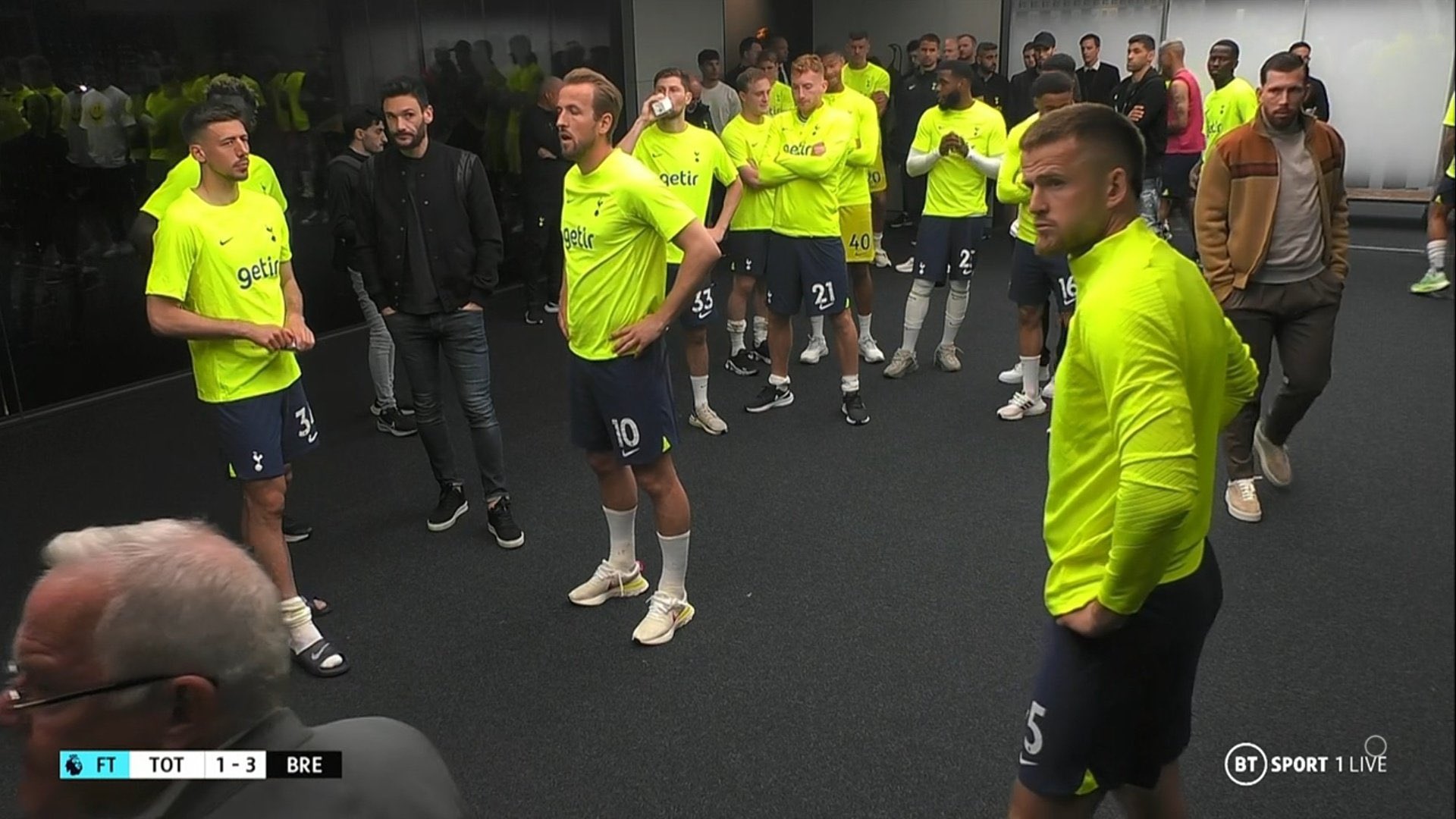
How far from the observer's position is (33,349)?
18.8 ft

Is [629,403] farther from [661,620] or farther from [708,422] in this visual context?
[708,422]

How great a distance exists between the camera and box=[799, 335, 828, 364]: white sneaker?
249 inches

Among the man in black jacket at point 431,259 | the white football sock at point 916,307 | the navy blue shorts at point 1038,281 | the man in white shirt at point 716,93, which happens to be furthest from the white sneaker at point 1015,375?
the man in white shirt at point 716,93

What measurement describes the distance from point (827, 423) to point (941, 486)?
0.94 m

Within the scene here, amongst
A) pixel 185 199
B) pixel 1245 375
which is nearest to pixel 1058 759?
pixel 1245 375

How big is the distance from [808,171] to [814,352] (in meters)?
1.48

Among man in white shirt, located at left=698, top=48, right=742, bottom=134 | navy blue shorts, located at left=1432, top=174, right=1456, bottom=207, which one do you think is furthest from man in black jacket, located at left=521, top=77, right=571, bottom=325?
navy blue shorts, located at left=1432, top=174, right=1456, bottom=207

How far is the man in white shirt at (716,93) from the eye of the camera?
8.49m

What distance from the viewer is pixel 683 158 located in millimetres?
4988

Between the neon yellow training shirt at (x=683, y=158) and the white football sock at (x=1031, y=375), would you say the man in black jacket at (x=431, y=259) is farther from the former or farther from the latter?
the white football sock at (x=1031, y=375)

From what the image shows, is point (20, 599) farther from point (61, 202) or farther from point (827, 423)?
point (827, 423)

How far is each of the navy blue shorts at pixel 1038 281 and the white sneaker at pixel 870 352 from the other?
4.12ft

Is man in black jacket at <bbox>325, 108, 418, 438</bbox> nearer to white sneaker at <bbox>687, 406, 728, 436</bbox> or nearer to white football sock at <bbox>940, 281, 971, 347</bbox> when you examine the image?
white sneaker at <bbox>687, 406, 728, 436</bbox>

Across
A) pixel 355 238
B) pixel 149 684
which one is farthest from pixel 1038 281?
pixel 149 684
